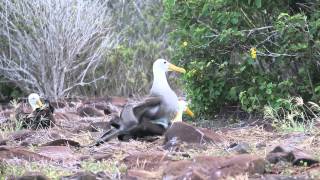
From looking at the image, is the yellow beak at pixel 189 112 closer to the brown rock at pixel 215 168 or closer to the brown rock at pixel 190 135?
the brown rock at pixel 190 135

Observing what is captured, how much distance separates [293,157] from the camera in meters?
4.83

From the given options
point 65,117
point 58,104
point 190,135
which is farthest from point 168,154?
point 58,104

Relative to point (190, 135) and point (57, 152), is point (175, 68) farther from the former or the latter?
point (57, 152)

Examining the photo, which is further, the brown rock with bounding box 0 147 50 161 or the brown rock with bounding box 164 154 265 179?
the brown rock with bounding box 0 147 50 161

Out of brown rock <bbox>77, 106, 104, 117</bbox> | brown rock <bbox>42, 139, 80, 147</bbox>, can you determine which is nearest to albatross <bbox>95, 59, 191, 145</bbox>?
brown rock <bbox>42, 139, 80, 147</bbox>

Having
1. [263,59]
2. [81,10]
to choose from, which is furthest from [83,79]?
[263,59]

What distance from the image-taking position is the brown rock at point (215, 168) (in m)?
4.48

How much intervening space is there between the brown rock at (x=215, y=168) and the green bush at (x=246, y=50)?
2.80 metres

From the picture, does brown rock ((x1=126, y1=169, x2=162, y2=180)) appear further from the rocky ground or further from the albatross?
the albatross

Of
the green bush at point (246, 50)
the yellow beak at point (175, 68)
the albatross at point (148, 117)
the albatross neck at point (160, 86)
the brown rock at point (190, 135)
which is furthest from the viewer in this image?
the yellow beak at point (175, 68)

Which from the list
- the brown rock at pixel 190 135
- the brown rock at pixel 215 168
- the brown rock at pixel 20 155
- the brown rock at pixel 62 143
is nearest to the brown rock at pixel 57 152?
the brown rock at pixel 20 155

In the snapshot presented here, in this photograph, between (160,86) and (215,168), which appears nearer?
(215,168)

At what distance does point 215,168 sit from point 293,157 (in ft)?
1.96

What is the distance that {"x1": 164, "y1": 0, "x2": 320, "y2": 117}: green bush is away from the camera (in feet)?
24.3
